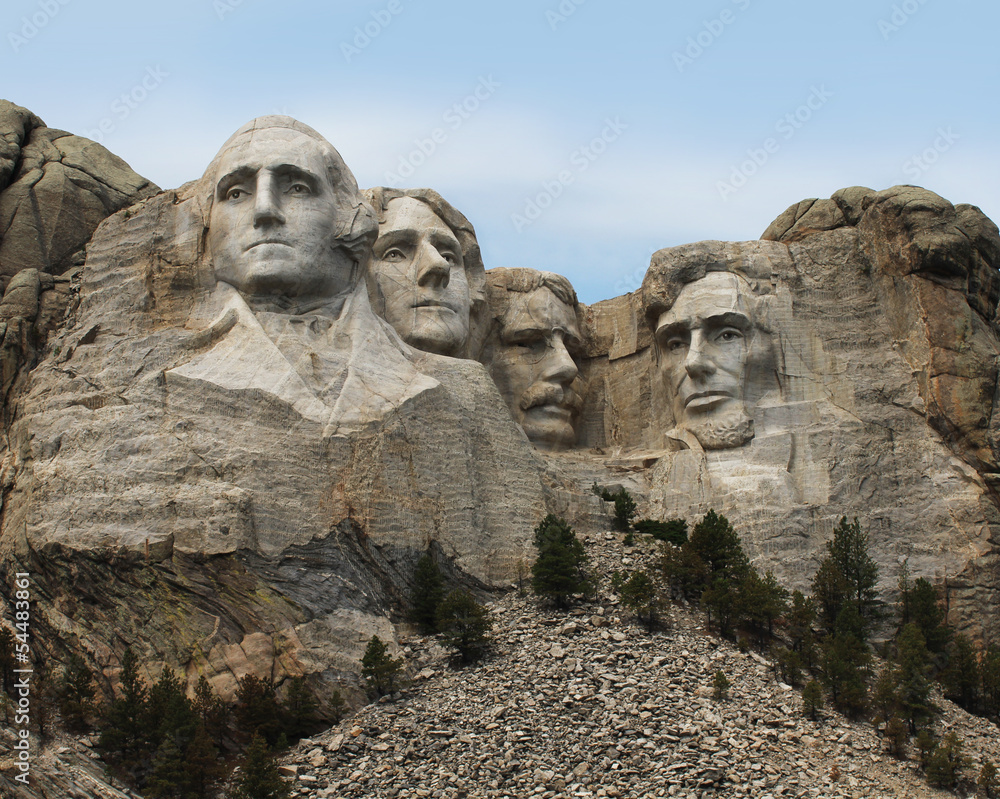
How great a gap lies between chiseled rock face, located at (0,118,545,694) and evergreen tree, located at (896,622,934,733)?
17.6 ft

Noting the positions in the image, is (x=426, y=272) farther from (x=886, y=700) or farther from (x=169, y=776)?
(x=169, y=776)

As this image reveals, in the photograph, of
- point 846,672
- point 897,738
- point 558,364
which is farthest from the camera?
point 558,364

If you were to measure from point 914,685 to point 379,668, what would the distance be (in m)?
6.48

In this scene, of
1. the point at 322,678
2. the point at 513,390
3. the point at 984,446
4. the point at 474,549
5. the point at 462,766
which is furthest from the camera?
the point at 513,390

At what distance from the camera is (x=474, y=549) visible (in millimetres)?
24656

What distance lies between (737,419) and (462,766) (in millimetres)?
9004

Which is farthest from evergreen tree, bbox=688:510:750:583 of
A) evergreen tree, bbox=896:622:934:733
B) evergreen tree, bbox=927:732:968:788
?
evergreen tree, bbox=927:732:968:788

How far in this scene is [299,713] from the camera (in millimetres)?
21469

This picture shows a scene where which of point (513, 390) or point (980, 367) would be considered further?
point (513, 390)

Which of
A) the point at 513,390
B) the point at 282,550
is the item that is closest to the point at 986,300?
the point at 513,390

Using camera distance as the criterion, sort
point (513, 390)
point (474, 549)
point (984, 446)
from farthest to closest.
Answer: point (513, 390) < point (984, 446) < point (474, 549)

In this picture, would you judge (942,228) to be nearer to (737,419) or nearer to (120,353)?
(737,419)

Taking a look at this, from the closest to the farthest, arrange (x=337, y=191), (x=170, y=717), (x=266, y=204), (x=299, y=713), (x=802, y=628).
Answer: (x=170, y=717)
(x=299, y=713)
(x=802, y=628)
(x=266, y=204)
(x=337, y=191)

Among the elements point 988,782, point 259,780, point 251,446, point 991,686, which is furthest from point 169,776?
point 991,686
